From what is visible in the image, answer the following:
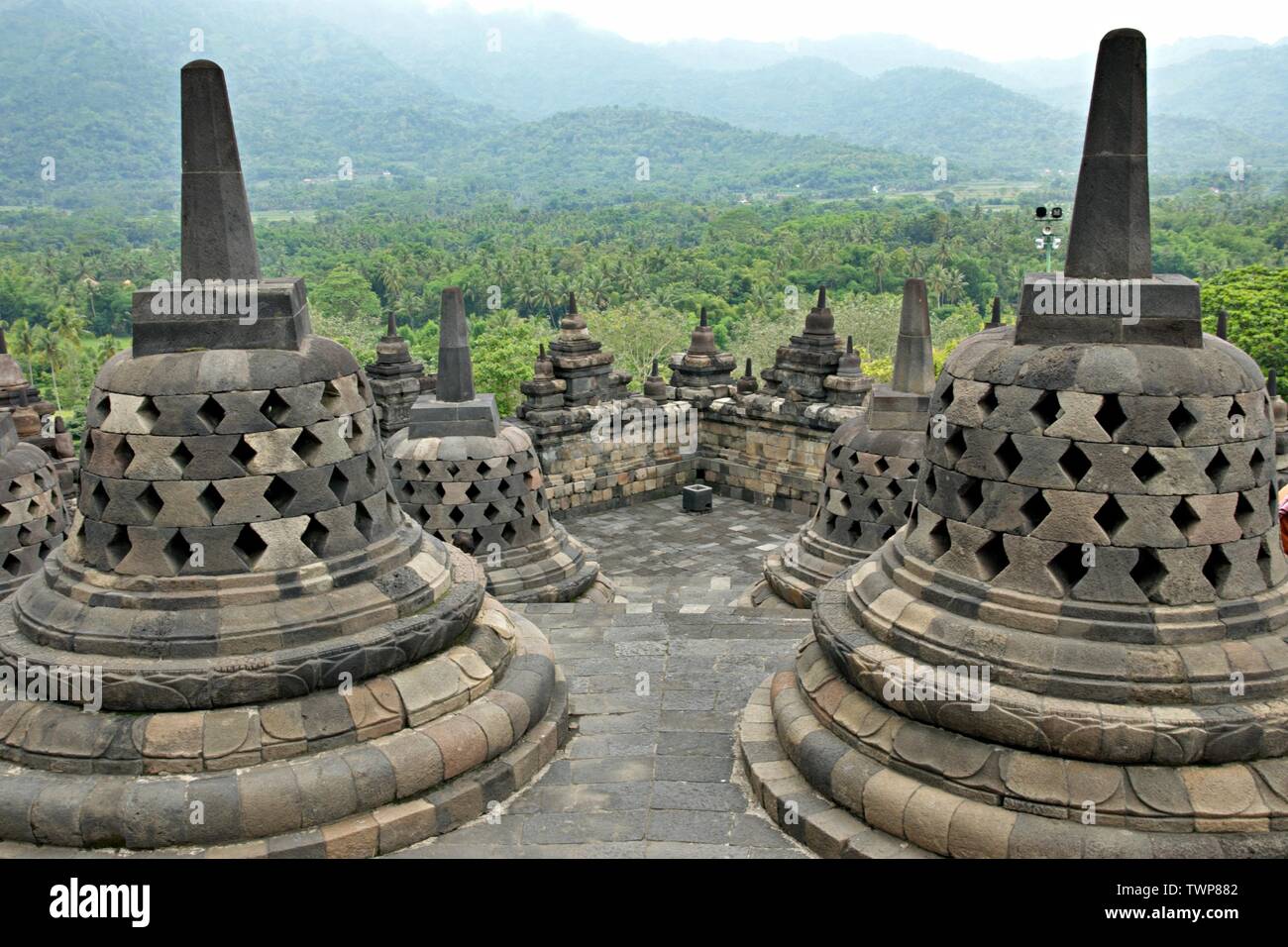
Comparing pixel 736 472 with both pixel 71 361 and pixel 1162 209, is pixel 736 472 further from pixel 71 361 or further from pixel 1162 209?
pixel 1162 209

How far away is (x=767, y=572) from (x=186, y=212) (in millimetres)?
7919

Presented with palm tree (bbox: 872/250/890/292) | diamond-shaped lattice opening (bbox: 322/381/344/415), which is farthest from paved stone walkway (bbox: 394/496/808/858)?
palm tree (bbox: 872/250/890/292)

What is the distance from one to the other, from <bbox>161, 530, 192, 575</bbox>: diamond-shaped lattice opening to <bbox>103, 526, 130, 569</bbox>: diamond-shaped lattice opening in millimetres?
238

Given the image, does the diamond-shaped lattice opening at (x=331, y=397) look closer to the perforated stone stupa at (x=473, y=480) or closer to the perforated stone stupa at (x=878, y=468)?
the perforated stone stupa at (x=473, y=480)

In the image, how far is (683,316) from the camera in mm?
63312

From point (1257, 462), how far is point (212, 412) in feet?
17.2

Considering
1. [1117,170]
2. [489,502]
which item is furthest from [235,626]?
[489,502]

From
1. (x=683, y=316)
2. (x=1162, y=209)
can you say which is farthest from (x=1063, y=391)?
(x=1162, y=209)

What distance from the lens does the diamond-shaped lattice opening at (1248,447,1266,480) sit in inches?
205

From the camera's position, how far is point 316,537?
5.84m

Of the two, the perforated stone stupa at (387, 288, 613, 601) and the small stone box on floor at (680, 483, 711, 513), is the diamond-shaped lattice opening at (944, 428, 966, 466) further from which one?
the small stone box on floor at (680, 483, 711, 513)

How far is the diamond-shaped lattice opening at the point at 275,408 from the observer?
222 inches

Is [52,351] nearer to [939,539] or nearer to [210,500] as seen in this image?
[210,500]

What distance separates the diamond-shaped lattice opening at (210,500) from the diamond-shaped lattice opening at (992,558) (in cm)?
387
